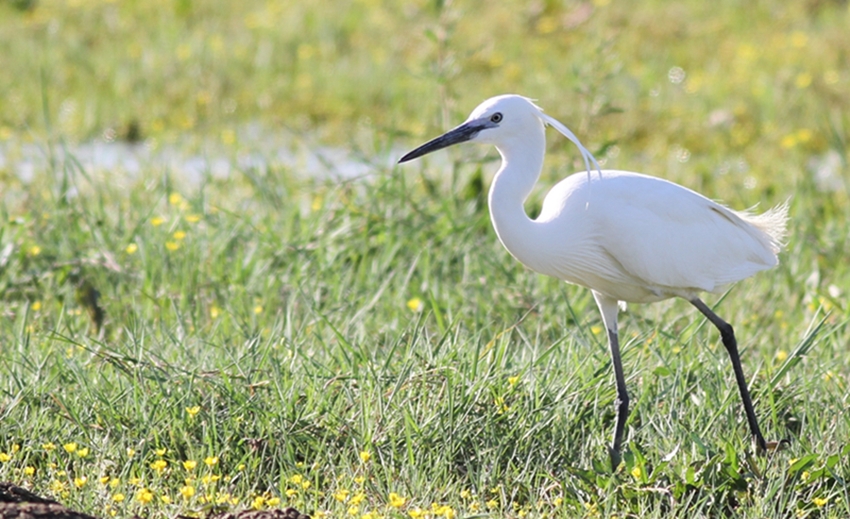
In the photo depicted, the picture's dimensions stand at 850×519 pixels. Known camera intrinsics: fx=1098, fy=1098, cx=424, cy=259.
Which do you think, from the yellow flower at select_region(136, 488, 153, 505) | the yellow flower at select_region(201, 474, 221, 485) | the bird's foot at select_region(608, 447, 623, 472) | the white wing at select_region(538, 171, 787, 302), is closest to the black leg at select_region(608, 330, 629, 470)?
the bird's foot at select_region(608, 447, 623, 472)

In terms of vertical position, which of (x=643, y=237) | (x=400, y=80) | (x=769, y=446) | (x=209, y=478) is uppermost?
(x=400, y=80)

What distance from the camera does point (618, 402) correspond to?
3.23 m

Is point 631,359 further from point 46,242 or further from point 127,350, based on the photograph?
point 46,242

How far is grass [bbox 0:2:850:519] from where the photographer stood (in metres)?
2.96

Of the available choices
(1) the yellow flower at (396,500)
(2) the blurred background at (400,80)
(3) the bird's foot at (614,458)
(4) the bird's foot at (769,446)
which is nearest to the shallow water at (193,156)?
(2) the blurred background at (400,80)

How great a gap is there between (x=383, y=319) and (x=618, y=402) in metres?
Result: 1.08

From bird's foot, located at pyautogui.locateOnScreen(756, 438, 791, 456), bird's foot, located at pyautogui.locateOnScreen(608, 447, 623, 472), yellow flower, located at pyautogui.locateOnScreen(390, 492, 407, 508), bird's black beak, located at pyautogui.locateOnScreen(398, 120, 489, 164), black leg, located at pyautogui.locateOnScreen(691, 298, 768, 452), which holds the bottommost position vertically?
yellow flower, located at pyautogui.locateOnScreen(390, 492, 407, 508)

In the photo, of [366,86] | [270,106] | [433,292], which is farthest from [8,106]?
[433,292]

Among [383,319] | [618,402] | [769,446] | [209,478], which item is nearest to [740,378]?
[769,446]

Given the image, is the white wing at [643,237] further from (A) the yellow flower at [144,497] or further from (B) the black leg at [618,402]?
(A) the yellow flower at [144,497]

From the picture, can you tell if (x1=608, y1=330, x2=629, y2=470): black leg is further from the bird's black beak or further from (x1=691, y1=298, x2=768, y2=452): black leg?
the bird's black beak

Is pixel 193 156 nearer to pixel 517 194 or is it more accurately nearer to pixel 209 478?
pixel 517 194

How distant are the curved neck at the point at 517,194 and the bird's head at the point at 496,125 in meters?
0.03

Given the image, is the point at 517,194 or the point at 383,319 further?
the point at 383,319
